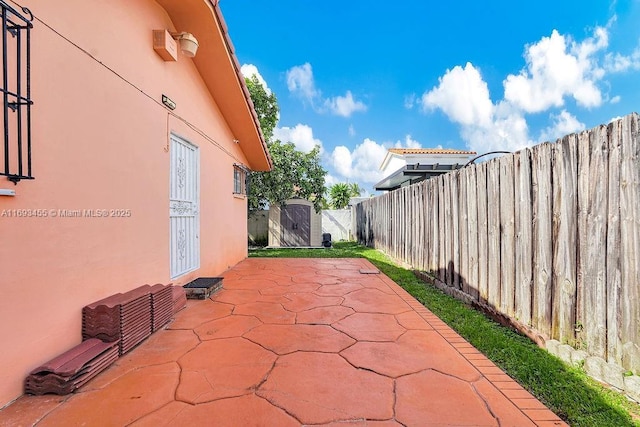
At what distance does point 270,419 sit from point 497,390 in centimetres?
166

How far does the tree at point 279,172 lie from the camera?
1208 cm

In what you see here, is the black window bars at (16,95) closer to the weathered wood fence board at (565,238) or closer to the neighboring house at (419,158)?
the weathered wood fence board at (565,238)

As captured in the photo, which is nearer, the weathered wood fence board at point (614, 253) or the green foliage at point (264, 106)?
the weathered wood fence board at point (614, 253)

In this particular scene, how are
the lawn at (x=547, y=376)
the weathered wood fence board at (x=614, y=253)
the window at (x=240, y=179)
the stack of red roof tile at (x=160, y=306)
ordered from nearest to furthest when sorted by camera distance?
the lawn at (x=547, y=376)
the weathered wood fence board at (x=614, y=253)
the stack of red roof tile at (x=160, y=306)
the window at (x=240, y=179)

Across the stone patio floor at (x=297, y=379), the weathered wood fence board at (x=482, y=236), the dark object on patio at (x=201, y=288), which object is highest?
the weathered wood fence board at (x=482, y=236)

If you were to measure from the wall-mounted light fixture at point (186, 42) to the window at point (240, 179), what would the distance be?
3699mm

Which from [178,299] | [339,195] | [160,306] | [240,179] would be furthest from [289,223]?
[339,195]

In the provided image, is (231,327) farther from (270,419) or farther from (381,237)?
(381,237)

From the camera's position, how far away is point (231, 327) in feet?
11.1

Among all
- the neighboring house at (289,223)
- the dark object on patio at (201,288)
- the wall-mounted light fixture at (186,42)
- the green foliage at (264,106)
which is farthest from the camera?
the neighboring house at (289,223)

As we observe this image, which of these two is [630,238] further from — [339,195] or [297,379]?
[339,195]

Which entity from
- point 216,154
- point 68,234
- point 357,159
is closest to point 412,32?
point 216,154

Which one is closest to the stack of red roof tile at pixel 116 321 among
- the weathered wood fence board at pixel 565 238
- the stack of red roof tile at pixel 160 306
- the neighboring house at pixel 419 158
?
the stack of red roof tile at pixel 160 306

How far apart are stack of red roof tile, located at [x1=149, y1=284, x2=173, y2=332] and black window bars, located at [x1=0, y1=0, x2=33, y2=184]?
5.66 ft
